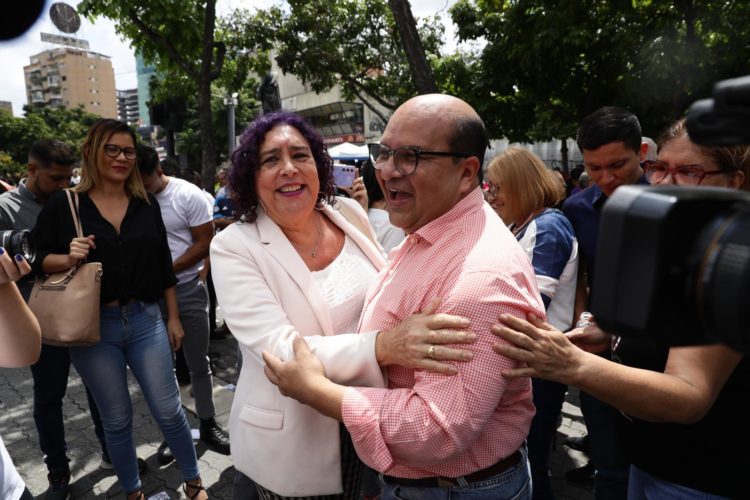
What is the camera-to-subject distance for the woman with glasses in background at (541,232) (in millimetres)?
2447

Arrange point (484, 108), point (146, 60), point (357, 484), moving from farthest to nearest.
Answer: point (484, 108)
point (146, 60)
point (357, 484)

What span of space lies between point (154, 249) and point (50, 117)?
2743 inches

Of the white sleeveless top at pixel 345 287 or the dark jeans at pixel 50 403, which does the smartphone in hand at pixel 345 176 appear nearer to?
the white sleeveless top at pixel 345 287

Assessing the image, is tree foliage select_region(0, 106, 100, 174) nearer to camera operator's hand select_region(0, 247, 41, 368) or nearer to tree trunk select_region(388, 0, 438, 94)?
tree trunk select_region(388, 0, 438, 94)

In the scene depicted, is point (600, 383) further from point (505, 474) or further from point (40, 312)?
point (40, 312)

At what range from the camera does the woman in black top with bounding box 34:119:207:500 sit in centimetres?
262

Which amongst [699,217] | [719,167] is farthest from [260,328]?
[719,167]

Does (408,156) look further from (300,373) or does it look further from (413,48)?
(413,48)

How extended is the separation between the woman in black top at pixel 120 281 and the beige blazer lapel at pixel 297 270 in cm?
132

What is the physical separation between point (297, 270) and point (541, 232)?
130 centimetres

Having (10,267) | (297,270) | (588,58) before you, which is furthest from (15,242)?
(588,58)

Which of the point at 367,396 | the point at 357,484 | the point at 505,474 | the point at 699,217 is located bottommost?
the point at 357,484

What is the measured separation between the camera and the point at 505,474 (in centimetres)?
142

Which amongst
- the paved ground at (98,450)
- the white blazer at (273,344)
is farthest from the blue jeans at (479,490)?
the paved ground at (98,450)
